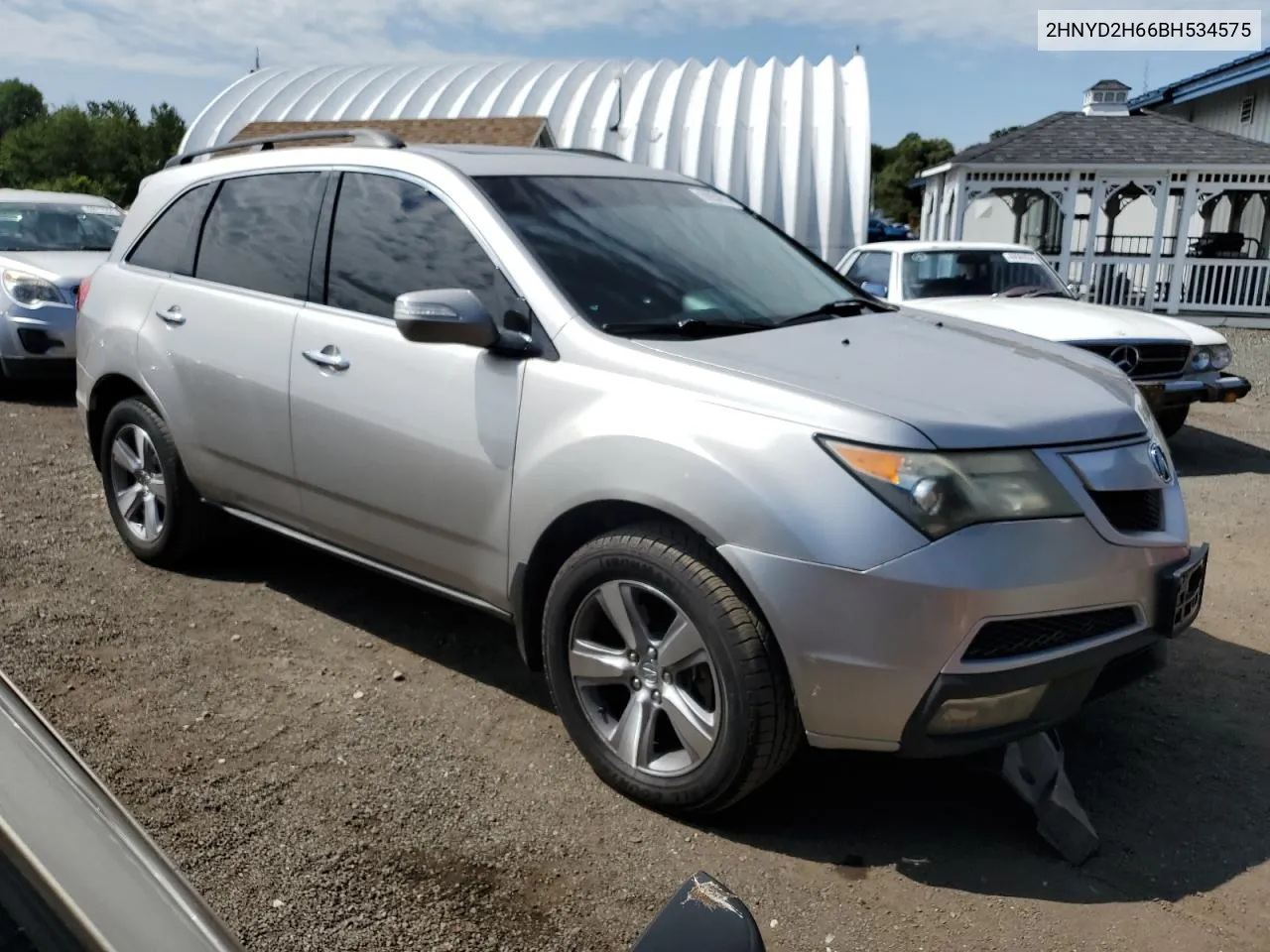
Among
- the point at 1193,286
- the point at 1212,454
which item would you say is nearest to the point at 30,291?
the point at 1212,454

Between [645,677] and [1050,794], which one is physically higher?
[645,677]

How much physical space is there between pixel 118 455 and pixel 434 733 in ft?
7.68

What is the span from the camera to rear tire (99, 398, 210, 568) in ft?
15.3

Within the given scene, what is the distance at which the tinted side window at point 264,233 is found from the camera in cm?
414

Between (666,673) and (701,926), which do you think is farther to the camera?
(666,673)

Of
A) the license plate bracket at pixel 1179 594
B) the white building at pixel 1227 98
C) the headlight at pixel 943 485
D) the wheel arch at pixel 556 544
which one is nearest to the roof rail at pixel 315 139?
the wheel arch at pixel 556 544

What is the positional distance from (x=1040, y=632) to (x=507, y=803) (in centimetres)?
155

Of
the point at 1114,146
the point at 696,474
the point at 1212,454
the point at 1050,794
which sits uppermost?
the point at 1114,146

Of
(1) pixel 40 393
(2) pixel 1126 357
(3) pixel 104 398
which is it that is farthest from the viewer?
(1) pixel 40 393

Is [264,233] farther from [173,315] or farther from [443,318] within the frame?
[443,318]

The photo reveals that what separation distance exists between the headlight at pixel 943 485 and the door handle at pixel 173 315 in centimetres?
293

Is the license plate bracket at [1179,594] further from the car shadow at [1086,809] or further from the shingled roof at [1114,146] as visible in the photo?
the shingled roof at [1114,146]

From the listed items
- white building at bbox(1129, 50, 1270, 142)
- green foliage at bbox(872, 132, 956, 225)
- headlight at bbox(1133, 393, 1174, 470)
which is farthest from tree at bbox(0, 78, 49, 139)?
headlight at bbox(1133, 393, 1174, 470)

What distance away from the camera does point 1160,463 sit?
322 centimetres
